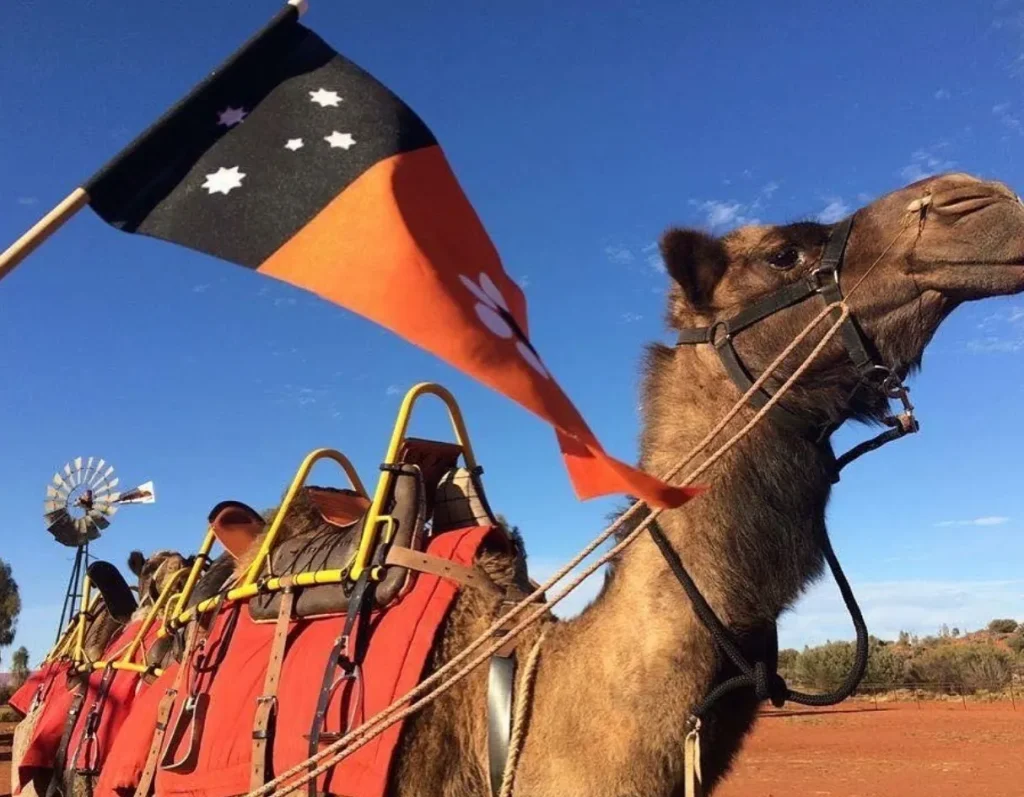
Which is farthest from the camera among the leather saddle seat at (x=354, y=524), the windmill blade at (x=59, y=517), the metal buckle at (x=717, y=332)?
the windmill blade at (x=59, y=517)

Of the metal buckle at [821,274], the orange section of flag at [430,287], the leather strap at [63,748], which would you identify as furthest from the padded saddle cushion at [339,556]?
the leather strap at [63,748]

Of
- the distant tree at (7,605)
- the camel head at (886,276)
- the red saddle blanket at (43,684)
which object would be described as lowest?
the red saddle blanket at (43,684)

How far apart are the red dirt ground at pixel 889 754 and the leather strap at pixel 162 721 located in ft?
25.0

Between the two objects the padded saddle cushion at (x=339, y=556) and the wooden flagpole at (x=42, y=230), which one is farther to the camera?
the padded saddle cushion at (x=339, y=556)

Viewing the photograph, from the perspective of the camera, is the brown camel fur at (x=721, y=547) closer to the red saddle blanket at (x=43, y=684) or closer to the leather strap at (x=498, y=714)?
the leather strap at (x=498, y=714)

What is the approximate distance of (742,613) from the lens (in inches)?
106

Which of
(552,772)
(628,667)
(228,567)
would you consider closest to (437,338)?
(628,667)

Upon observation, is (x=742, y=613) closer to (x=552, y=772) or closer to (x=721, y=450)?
(x=721, y=450)

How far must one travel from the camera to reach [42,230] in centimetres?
212

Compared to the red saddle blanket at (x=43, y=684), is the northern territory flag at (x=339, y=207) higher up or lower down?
higher up

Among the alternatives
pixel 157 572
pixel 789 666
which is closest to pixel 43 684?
pixel 157 572

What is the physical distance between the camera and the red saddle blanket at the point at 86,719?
Result: 504 centimetres

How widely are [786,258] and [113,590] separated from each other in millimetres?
5900

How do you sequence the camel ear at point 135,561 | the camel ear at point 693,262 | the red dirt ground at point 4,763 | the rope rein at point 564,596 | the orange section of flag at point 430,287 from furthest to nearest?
the red dirt ground at point 4,763
the camel ear at point 135,561
the camel ear at point 693,262
the rope rein at point 564,596
the orange section of flag at point 430,287
